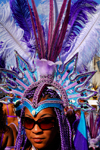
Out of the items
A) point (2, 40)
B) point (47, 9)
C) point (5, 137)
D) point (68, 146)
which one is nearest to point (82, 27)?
point (47, 9)

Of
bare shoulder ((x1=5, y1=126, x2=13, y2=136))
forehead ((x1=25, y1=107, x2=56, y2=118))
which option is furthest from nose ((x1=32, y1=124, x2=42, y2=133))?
bare shoulder ((x1=5, y1=126, x2=13, y2=136))

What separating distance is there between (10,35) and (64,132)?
1699mm

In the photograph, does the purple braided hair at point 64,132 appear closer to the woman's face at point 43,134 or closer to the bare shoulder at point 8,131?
the woman's face at point 43,134

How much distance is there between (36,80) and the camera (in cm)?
257

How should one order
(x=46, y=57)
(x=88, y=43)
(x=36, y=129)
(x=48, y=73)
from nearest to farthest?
(x=36, y=129)
(x=48, y=73)
(x=46, y=57)
(x=88, y=43)

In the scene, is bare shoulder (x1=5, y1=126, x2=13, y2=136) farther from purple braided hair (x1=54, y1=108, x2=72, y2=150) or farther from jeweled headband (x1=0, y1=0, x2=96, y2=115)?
purple braided hair (x1=54, y1=108, x2=72, y2=150)

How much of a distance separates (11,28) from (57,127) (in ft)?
5.55

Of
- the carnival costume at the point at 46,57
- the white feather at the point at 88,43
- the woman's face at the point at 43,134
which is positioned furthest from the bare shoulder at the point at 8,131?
the white feather at the point at 88,43

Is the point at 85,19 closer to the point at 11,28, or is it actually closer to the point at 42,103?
the point at 11,28

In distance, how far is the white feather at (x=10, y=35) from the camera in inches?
109

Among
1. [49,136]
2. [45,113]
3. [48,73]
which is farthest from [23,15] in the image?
[49,136]

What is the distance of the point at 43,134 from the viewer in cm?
213

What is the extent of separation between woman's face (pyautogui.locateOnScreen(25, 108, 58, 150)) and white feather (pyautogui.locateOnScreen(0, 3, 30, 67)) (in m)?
0.98

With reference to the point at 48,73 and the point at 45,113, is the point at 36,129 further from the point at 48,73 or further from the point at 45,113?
the point at 48,73
